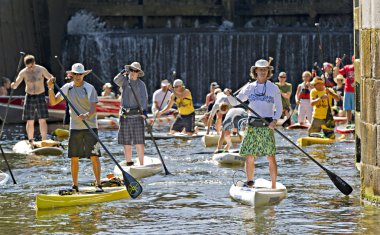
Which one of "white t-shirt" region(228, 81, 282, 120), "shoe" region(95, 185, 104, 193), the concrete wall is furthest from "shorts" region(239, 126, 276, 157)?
"shoe" region(95, 185, 104, 193)

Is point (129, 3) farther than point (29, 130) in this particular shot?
Yes

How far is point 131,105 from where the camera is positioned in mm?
16641

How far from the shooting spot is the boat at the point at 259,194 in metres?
13.6

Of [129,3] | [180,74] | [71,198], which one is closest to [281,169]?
[71,198]

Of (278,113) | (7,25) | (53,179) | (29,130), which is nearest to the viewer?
(278,113)

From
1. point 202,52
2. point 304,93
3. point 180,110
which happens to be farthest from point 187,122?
point 202,52

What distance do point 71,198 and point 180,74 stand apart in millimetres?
23389

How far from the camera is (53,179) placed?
16.8 m

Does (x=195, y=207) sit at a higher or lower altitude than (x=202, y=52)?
lower

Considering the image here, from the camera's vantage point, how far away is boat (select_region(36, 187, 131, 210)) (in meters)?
13.7

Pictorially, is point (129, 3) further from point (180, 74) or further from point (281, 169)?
point (281, 169)

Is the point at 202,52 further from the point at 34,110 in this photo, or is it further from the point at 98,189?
the point at 98,189

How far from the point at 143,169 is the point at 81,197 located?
302cm

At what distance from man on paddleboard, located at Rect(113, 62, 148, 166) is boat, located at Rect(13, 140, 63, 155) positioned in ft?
12.3
